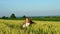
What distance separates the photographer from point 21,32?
10.8 ft

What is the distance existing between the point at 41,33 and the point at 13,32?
477 mm

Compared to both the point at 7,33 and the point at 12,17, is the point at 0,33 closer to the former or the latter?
the point at 7,33

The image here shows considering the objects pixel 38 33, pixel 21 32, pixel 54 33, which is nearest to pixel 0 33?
pixel 21 32

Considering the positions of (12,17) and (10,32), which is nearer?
(10,32)

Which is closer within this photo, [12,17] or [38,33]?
[38,33]

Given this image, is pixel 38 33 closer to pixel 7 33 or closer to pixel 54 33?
pixel 54 33

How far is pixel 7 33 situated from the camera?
11.0ft

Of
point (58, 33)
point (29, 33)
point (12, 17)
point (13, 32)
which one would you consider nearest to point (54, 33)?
point (58, 33)

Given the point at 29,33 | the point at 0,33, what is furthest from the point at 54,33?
the point at 0,33

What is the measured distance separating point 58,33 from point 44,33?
0.86 ft

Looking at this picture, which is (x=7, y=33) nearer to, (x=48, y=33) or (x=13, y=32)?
(x=13, y=32)

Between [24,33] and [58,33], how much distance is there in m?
0.57

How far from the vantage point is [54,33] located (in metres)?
3.38

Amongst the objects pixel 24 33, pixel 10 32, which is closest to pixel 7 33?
pixel 10 32
